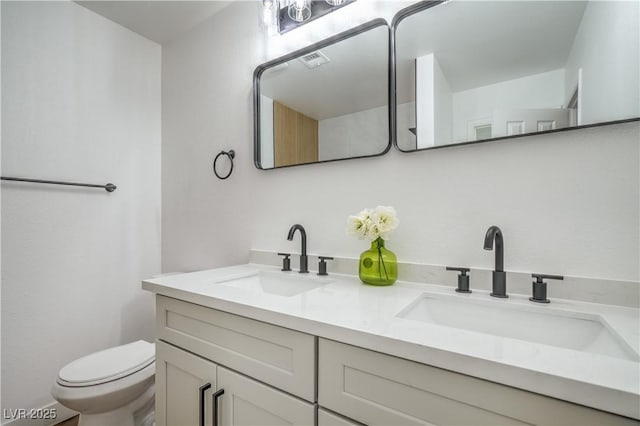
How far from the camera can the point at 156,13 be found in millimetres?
1787

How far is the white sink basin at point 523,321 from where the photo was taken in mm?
697

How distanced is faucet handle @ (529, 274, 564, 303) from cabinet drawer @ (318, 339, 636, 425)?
0.43 metres

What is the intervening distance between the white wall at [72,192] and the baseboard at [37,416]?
37 millimetres

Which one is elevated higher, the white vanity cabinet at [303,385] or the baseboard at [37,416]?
the white vanity cabinet at [303,385]

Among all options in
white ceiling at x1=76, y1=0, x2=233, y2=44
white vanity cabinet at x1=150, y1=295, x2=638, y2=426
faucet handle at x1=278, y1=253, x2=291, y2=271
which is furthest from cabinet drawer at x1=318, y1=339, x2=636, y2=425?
white ceiling at x1=76, y1=0, x2=233, y2=44

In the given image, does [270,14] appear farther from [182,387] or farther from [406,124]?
[182,387]

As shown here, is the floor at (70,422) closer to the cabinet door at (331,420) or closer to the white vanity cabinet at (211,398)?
the white vanity cabinet at (211,398)

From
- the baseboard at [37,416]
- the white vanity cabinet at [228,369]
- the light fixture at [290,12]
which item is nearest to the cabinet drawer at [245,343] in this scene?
the white vanity cabinet at [228,369]

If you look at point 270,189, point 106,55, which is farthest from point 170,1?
point 270,189

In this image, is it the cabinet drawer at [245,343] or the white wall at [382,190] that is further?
the white wall at [382,190]

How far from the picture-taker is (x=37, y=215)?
156cm

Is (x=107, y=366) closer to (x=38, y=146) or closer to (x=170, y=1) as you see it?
(x=38, y=146)

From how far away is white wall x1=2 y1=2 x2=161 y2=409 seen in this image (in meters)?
1.49

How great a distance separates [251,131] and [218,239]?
25.1 inches
